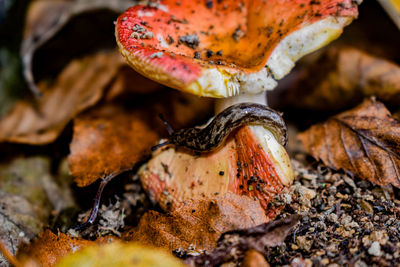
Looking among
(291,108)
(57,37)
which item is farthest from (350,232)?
(57,37)

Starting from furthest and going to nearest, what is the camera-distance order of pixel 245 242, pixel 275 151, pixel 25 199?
1. pixel 25 199
2. pixel 275 151
3. pixel 245 242

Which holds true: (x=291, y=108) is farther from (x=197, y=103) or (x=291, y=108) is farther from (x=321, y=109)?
(x=197, y=103)

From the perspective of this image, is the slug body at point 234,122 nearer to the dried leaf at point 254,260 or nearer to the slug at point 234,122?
the slug at point 234,122

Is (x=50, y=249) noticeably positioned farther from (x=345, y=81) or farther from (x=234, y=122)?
Answer: (x=345, y=81)

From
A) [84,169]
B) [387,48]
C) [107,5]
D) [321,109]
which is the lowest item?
[84,169]

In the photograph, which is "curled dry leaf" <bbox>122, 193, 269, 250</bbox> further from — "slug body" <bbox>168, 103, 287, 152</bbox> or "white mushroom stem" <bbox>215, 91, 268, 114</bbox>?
"white mushroom stem" <bbox>215, 91, 268, 114</bbox>

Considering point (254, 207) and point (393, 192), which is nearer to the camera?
point (254, 207)

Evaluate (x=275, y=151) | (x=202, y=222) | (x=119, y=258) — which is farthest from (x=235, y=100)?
(x=119, y=258)
